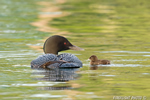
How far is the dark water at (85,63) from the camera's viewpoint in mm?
6553

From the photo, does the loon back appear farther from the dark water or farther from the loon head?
the loon head

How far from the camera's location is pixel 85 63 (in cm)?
941

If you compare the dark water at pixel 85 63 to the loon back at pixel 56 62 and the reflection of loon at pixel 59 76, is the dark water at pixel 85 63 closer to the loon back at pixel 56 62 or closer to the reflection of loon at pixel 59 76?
the reflection of loon at pixel 59 76

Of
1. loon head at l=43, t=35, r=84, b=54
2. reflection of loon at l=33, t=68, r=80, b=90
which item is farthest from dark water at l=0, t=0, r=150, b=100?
loon head at l=43, t=35, r=84, b=54

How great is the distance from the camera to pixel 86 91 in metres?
6.57

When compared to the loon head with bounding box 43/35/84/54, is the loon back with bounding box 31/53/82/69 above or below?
below

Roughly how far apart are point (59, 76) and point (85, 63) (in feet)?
5.79

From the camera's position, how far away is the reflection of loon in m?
6.82

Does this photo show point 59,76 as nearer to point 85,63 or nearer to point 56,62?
point 56,62

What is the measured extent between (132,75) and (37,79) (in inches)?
68.1

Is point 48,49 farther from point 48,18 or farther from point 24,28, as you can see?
point 48,18

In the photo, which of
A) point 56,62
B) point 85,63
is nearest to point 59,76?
point 56,62

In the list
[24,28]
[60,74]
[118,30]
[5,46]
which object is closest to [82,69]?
[60,74]

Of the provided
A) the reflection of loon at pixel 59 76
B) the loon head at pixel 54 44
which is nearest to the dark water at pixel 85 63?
the reflection of loon at pixel 59 76
